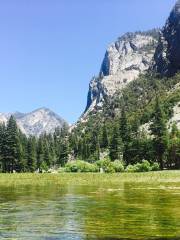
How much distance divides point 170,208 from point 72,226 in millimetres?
9376

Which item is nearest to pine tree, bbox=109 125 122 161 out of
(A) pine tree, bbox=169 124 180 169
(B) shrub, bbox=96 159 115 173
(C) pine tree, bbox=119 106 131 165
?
(C) pine tree, bbox=119 106 131 165

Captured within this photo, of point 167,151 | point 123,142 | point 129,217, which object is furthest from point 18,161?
point 129,217

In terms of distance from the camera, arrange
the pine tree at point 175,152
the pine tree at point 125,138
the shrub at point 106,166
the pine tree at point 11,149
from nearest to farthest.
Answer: the shrub at point 106,166 → the pine tree at point 175,152 → the pine tree at point 11,149 → the pine tree at point 125,138

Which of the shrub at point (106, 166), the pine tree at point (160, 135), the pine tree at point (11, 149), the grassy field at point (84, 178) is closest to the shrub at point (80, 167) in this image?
the shrub at point (106, 166)

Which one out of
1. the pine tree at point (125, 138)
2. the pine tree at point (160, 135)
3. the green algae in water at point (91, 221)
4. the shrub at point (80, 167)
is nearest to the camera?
the green algae in water at point (91, 221)

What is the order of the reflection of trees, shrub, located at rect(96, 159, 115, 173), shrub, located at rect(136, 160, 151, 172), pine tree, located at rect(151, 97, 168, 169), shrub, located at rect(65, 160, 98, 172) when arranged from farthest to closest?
1. shrub, located at rect(65, 160, 98, 172)
2. shrub, located at rect(96, 159, 115, 173)
3. pine tree, located at rect(151, 97, 168, 169)
4. shrub, located at rect(136, 160, 151, 172)
5. the reflection of trees

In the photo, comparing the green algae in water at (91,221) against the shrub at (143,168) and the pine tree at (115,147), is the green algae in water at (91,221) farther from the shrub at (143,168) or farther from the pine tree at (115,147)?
the pine tree at (115,147)

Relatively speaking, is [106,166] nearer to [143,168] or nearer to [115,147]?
[143,168]

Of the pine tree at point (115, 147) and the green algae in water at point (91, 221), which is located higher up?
the pine tree at point (115, 147)

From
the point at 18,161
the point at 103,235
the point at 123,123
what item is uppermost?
the point at 123,123

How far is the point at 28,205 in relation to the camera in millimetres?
32188

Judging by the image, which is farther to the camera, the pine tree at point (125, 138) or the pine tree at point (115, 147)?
the pine tree at point (115, 147)

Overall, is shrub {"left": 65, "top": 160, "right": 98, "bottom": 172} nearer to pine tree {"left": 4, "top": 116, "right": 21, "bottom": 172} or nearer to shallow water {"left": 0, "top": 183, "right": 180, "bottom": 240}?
pine tree {"left": 4, "top": 116, "right": 21, "bottom": 172}

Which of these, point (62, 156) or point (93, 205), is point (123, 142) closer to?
point (62, 156)
